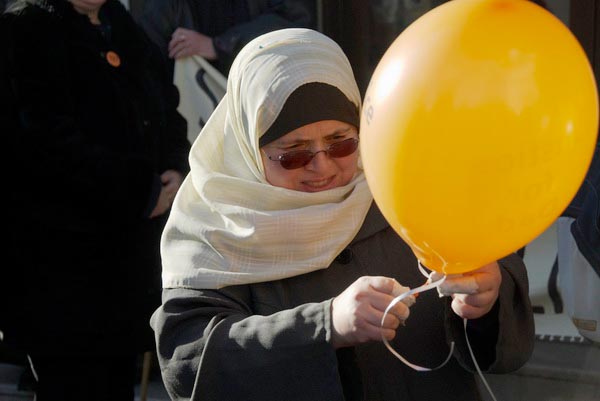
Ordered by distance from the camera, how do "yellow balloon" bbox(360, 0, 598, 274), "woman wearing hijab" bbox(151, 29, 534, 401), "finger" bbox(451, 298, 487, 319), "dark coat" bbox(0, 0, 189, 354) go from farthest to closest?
"dark coat" bbox(0, 0, 189, 354)
"woman wearing hijab" bbox(151, 29, 534, 401)
"finger" bbox(451, 298, 487, 319)
"yellow balloon" bbox(360, 0, 598, 274)

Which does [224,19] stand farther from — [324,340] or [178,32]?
Answer: [324,340]

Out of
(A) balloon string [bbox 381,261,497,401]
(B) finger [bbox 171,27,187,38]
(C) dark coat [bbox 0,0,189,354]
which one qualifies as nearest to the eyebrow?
(A) balloon string [bbox 381,261,497,401]

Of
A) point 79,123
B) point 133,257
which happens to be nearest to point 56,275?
point 133,257

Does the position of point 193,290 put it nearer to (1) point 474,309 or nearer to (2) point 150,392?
(1) point 474,309

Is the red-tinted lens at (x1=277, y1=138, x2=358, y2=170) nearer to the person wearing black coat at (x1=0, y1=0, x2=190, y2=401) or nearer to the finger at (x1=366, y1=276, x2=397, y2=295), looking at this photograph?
the finger at (x1=366, y1=276, x2=397, y2=295)

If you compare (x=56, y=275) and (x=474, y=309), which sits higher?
(x=474, y=309)

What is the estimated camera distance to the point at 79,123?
3.85 meters

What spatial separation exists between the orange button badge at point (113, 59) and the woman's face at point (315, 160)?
5.05 ft

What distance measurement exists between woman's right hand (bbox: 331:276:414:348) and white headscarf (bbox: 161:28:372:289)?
1.04 ft

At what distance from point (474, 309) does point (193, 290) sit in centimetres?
→ 63

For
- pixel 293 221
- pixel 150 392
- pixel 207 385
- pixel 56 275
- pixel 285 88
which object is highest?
pixel 285 88

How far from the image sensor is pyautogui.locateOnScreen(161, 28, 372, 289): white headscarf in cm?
247

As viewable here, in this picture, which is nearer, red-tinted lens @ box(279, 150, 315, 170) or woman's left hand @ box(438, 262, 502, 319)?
woman's left hand @ box(438, 262, 502, 319)

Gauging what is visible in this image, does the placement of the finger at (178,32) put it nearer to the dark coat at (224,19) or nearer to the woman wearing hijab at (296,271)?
the dark coat at (224,19)
